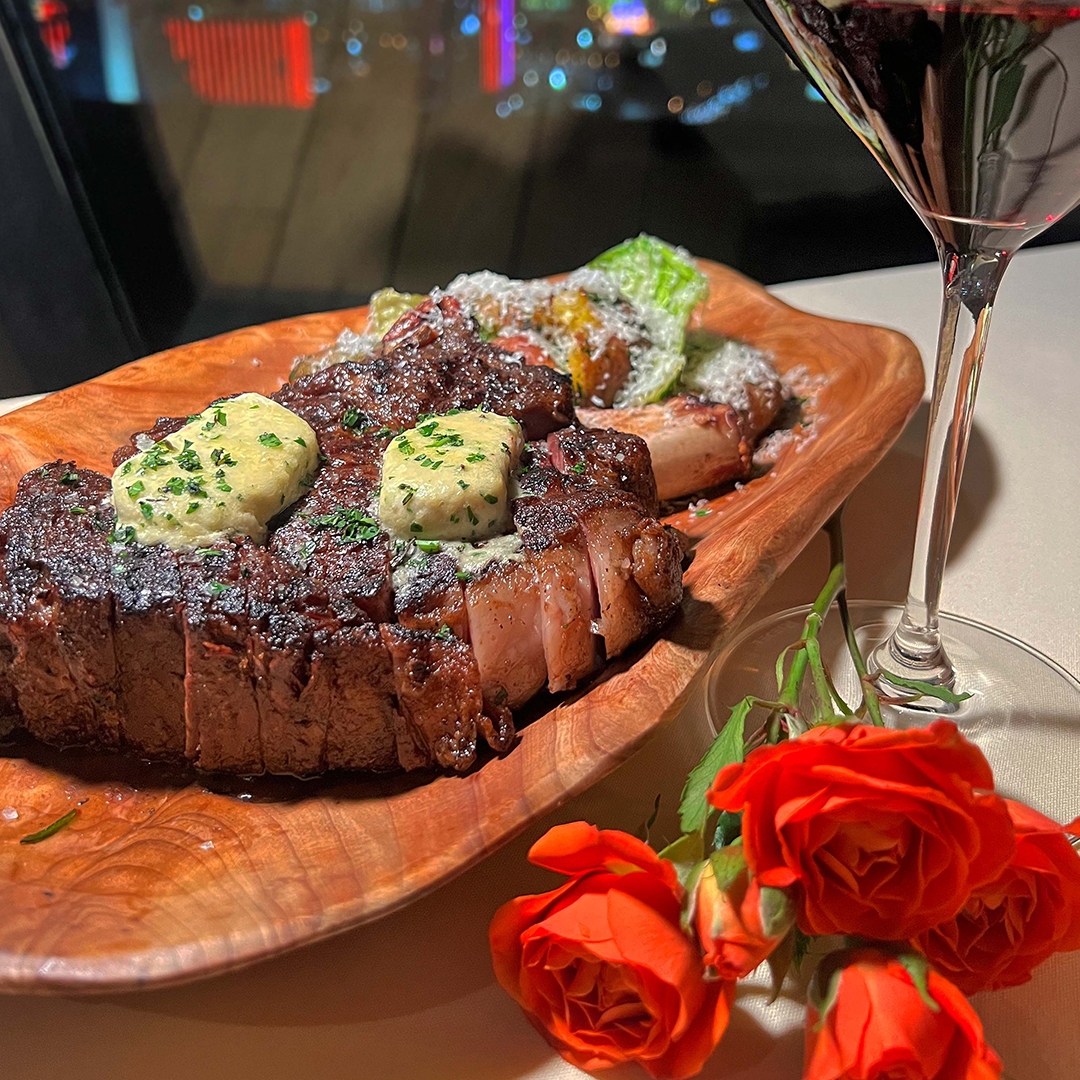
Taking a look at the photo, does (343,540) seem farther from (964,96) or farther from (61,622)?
(964,96)

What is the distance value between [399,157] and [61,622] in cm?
445

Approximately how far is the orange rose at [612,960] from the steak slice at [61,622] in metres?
0.54

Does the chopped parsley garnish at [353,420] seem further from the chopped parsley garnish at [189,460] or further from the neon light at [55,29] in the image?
the neon light at [55,29]

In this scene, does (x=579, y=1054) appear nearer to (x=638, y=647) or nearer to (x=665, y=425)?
(x=638, y=647)

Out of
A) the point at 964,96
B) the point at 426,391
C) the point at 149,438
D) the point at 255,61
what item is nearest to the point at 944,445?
the point at 964,96

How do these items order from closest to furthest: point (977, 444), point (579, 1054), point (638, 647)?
point (579, 1054) < point (638, 647) < point (977, 444)

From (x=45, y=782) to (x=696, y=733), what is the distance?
716mm

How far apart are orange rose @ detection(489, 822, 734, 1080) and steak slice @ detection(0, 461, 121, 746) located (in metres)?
0.54

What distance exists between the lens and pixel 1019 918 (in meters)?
0.79

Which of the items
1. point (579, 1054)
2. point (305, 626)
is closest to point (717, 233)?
point (305, 626)

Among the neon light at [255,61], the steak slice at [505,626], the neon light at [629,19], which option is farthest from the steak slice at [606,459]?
the neon light at [255,61]

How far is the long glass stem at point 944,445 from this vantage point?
1106 millimetres

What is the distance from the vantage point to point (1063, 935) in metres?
0.79

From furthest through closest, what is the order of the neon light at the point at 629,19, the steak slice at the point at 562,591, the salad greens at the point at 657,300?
the neon light at the point at 629,19 → the salad greens at the point at 657,300 → the steak slice at the point at 562,591
